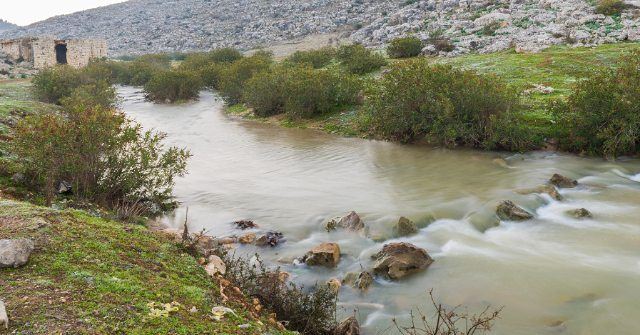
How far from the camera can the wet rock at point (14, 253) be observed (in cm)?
566

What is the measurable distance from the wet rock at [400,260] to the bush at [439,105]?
34.1ft

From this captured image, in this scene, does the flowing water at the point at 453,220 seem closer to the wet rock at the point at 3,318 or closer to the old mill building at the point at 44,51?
the wet rock at the point at 3,318

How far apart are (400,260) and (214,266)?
3234 millimetres

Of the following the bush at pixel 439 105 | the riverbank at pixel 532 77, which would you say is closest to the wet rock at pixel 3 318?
the bush at pixel 439 105

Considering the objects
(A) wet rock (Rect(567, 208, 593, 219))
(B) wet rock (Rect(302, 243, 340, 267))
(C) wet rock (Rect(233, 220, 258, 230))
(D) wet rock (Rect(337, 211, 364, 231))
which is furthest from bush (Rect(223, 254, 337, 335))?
(A) wet rock (Rect(567, 208, 593, 219))

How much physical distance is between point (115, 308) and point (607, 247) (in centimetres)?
895

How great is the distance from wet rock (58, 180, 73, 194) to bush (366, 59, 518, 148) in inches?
511

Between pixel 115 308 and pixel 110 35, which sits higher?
pixel 110 35

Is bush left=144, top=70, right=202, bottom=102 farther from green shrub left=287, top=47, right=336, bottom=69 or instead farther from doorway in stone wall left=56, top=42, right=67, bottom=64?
doorway in stone wall left=56, top=42, right=67, bottom=64

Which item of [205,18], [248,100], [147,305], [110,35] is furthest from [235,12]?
[147,305]

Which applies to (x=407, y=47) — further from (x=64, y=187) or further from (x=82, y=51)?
(x=82, y=51)

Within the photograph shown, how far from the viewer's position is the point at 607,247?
9.48 meters

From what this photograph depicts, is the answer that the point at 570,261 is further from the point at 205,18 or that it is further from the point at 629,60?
the point at 205,18

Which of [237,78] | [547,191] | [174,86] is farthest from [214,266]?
[174,86]
